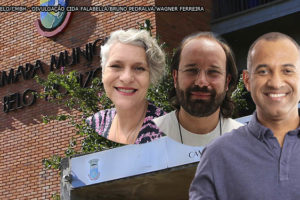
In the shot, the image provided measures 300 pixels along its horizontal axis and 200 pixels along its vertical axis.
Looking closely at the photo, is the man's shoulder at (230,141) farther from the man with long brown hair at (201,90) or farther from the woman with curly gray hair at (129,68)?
the woman with curly gray hair at (129,68)

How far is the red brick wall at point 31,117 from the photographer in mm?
11102

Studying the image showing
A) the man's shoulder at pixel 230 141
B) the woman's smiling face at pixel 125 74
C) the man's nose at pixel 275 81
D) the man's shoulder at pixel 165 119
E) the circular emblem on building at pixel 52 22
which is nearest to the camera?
the man's nose at pixel 275 81

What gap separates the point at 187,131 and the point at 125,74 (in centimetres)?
31

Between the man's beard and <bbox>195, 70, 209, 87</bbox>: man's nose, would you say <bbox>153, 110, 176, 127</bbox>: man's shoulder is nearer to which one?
the man's beard

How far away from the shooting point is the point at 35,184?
11.8 meters

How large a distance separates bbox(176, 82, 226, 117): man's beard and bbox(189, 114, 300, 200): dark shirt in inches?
4.7

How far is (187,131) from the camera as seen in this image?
1.92 m

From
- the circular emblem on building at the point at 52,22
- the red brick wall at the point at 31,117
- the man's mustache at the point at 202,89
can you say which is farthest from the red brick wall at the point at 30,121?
the man's mustache at the point at 202,89

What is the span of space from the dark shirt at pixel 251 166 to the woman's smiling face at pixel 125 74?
34 centimetres

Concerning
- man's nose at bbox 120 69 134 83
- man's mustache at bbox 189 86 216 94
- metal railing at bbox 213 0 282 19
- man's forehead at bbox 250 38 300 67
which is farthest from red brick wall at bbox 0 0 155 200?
man's forehead at bbox 250 38 300 67

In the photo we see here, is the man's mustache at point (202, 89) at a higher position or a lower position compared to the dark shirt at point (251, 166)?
higher

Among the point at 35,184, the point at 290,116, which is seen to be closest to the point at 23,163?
the point at 35,184

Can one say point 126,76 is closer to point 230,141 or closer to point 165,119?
point 165,119

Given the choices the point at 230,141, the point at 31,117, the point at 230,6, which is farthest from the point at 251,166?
the point at 31,117
